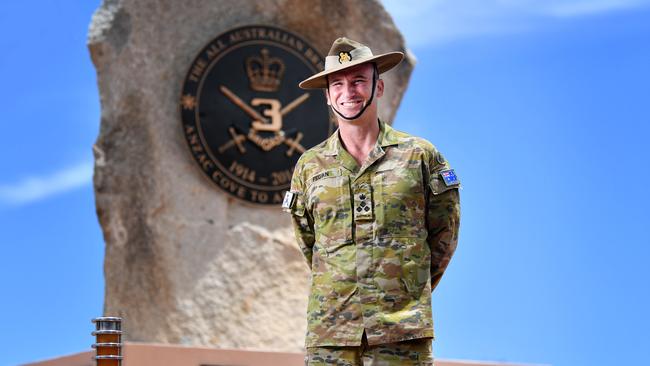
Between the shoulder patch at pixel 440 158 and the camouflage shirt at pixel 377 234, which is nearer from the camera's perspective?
the camouflage shirt at pixel 377 234

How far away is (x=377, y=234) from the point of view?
424cm

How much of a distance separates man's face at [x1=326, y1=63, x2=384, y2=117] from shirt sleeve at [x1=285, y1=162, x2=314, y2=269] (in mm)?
347

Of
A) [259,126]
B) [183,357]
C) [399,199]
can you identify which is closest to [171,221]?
[259,126]

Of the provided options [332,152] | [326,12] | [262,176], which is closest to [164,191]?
[262,176]

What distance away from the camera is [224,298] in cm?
847

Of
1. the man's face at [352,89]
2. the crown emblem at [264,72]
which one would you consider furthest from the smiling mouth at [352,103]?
the crown emblem at [264,72]

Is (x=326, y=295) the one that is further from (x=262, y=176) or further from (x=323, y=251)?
(x=262, y=176)

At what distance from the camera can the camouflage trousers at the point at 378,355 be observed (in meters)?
4.13

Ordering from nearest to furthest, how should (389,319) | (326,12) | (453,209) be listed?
1. (389,319)
2. (453,209)
3. (326,12)

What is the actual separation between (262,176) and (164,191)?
2.66ft

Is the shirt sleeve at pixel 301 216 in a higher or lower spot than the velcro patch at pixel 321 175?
lower

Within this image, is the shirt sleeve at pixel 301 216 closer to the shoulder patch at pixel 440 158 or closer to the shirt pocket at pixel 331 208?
the shirt pocket at pixel 331 208

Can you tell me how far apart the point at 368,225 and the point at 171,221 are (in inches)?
173

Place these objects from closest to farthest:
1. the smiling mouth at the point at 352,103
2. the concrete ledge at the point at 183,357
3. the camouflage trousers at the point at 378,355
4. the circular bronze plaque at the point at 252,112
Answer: the camouflage trousers at the point at 378,355
the smiling mouth at the point at 352,103
the concrete ledge at the point at 183,357
the circular bronze plaque at the point at 252,112
